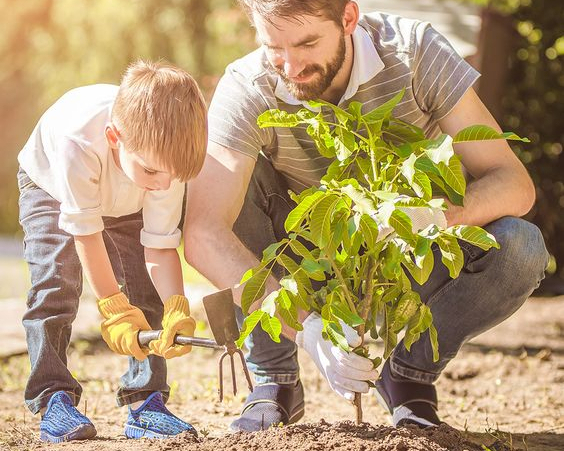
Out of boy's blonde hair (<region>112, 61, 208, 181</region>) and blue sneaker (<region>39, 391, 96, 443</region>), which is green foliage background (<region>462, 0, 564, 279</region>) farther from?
blue sneaker (<region>39, 391, 96, 443</region>)

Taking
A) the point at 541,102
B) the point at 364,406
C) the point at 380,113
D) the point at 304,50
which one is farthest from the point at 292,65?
the point at 541,102

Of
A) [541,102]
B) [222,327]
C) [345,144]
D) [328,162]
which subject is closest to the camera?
[345,144]

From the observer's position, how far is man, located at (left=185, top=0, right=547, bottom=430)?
2.86 m

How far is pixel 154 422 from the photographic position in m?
2.86

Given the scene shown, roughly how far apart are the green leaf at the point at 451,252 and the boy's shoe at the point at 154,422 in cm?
97

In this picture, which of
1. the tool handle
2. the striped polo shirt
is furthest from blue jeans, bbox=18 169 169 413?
the striped polo shirt

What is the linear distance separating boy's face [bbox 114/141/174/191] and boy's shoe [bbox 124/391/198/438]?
74cm

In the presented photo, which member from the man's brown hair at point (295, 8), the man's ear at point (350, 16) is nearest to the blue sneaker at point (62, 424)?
the man's brown hair at point (295, 8)

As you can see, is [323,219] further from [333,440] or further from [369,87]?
[369,87]

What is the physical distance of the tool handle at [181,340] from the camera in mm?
2469

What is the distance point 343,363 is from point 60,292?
931mm

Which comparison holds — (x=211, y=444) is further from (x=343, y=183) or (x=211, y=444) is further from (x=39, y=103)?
(x=39, y=103)

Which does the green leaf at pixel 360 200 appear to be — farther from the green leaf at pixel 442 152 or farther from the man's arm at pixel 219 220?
the man's arm at pixel 219 220

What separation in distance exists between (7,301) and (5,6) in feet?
28.3
